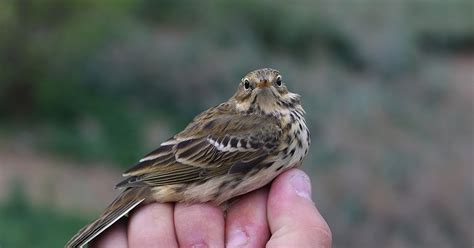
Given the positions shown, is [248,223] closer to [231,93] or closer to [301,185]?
[301,185]

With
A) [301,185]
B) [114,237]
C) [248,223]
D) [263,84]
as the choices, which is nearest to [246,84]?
[263,84]

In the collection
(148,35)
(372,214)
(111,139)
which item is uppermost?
(148,35)

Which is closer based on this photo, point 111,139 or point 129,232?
point 129,232

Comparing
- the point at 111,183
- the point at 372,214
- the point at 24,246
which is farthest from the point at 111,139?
the point at 372,214

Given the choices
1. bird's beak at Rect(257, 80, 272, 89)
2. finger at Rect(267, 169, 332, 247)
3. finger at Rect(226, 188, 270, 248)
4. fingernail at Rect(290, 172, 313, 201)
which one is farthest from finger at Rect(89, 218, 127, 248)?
bird's beak at Rect(257, 80, 272, 89)

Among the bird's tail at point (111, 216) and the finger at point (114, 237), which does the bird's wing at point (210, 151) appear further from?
the finger at point (114, 237)

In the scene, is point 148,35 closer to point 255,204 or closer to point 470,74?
point 470,74
